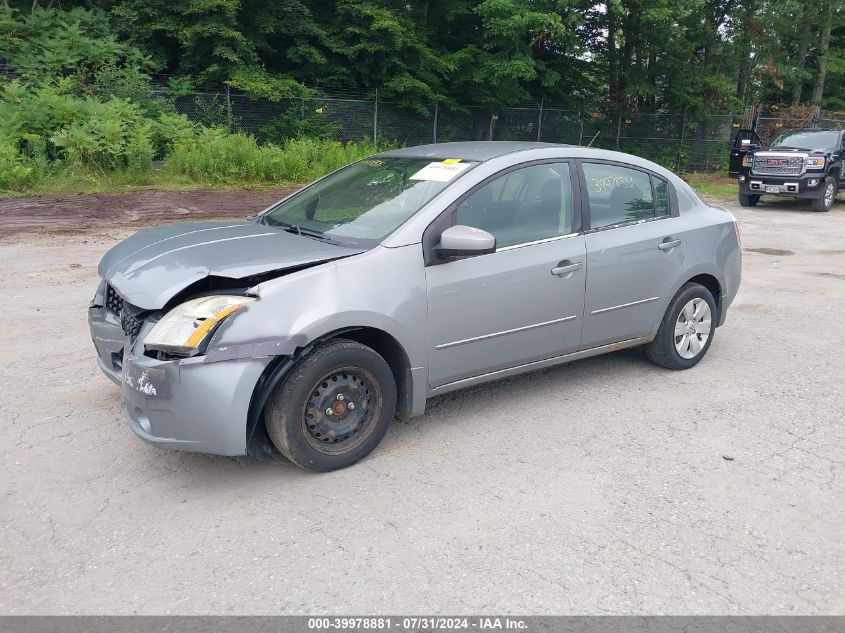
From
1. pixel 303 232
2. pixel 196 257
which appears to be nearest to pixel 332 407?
pixel 196 257

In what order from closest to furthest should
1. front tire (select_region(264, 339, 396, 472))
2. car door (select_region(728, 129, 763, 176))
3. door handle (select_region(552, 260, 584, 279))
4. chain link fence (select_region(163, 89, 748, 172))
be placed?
front tire (select_region(264, 339, 396, 472)) < door handle (select_region(552, 260, 584, 279)) < car door (select_region(728, 129, 763, 176)) < chain link fence (select_region(163, 89, 748, 172))

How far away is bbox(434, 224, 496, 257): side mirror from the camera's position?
4.17 meters

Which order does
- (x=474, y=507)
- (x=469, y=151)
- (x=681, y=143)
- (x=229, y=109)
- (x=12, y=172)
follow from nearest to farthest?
(x=474, y=507) < (x=469, y=151) < (x=12, y=172) < (x=229, y=109) < (x=681, y=143)

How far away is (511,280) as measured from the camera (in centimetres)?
458

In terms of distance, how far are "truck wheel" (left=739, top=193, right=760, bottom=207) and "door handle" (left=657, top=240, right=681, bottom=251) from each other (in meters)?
14.9

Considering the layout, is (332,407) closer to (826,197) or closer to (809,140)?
(826,197)

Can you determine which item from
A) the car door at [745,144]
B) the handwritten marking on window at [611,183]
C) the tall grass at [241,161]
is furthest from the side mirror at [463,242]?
the car door at [745,144]

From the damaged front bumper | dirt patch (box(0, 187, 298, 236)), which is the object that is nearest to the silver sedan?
the damaged front bumper

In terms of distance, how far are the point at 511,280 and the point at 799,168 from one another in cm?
1593

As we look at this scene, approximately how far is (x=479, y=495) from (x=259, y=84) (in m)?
18.9

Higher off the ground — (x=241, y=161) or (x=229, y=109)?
(x=229, y=109)

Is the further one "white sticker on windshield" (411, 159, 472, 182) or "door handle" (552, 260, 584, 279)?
"door handle" (552, 260, 584, 279)

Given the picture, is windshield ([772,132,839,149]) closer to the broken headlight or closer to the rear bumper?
the rear bumper

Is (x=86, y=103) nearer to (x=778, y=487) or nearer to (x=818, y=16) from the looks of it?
(x=778, y=487)
